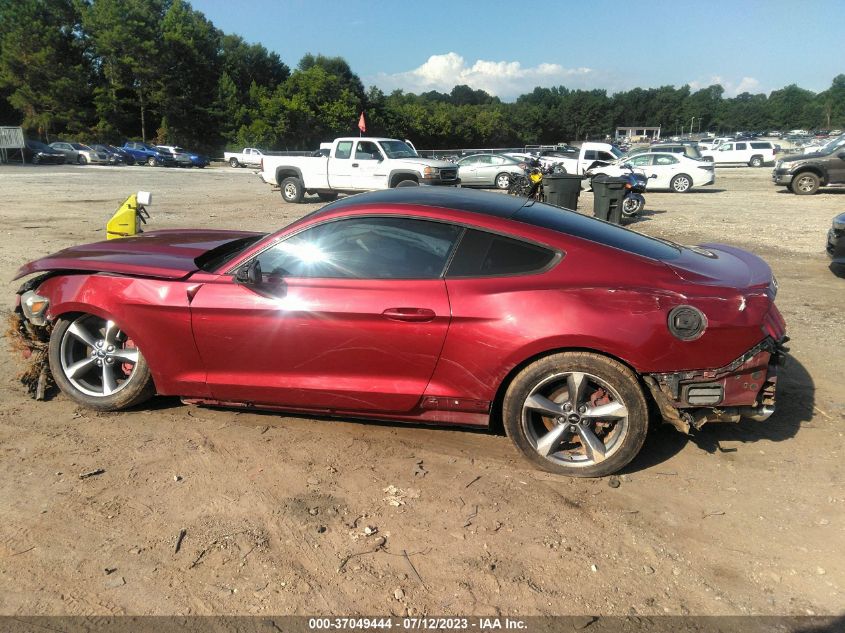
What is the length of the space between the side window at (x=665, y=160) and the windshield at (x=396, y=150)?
10022 millimetres

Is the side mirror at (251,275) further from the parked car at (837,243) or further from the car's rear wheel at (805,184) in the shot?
the car's rear wheel at (805,184)

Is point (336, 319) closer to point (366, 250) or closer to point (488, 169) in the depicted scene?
point (366, 250)

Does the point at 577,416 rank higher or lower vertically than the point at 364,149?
lower

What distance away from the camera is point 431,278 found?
345 centimetres

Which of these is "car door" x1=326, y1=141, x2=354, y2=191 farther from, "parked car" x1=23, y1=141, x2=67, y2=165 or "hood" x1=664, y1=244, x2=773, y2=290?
"parked car" x1=23, y1=141, x2=67, y2=165

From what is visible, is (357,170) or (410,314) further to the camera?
(357,170)

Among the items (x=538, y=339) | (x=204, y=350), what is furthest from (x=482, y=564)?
(x=204, y=350)

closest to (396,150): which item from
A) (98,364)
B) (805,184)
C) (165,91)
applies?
(805,184)

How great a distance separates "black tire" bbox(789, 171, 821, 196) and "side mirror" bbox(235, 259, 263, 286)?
2179cm

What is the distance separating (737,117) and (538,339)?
173622 mm

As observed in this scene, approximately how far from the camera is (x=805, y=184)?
20156 mm

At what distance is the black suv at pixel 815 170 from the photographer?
762 inches

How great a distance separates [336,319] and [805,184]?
2176cm

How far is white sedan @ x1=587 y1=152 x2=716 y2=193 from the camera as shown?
22.6 m
